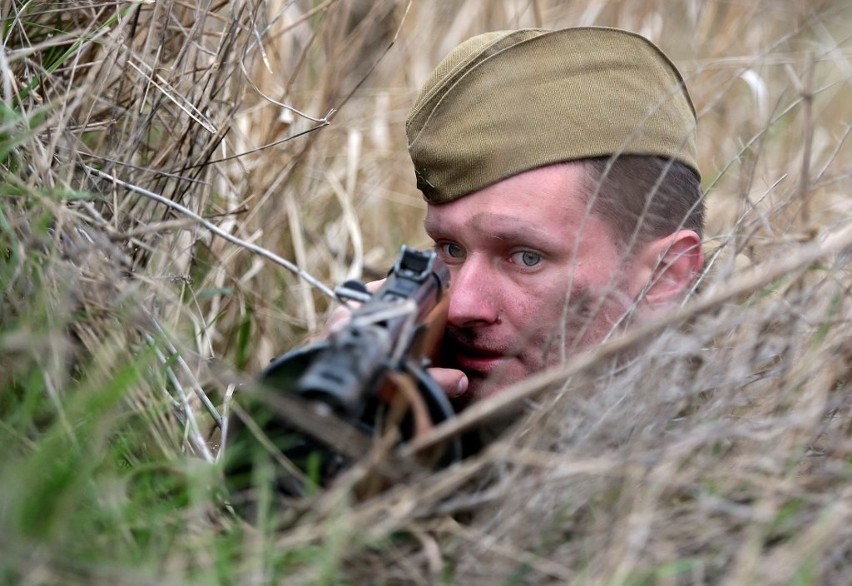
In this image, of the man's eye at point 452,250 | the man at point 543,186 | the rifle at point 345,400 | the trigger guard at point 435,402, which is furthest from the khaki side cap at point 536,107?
the trigger guard at point 435,402

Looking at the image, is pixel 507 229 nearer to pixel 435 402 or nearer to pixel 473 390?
pixel 473 390

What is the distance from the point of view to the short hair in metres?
2.57

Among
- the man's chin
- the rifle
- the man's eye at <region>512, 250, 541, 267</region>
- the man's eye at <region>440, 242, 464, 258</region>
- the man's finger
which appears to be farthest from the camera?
the man's eye at <region>440, 242, 464, 258</region>

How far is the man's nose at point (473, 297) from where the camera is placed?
2.41 meters

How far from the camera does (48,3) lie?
256 cm

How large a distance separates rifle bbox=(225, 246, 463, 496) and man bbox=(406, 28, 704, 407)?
670 millimetres

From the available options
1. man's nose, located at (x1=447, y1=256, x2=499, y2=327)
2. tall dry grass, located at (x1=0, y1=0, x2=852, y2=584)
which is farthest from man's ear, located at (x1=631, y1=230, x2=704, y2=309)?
man's nose, located at (x1=447, y1=256, x2=499, y2=327)

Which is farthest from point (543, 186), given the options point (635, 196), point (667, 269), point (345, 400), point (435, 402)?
point (345, 400)

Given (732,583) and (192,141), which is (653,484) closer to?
(732,583)

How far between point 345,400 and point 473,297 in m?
1.12

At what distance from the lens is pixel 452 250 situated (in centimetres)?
270

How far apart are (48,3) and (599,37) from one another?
141 centimetres

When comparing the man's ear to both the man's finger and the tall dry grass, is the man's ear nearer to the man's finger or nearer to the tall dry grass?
the tall dry grass

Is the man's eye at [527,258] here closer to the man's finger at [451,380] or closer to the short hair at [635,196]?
the short hair at [635,196]
